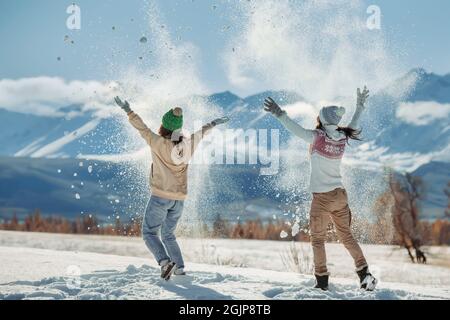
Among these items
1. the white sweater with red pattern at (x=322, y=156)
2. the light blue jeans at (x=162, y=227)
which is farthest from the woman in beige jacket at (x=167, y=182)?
the white sweater with red pattern at (x=322, y=156)

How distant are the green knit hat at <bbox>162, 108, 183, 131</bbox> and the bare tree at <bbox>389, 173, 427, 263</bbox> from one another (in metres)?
16.1

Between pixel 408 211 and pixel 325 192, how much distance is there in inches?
693

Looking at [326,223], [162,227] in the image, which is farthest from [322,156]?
[162,227]

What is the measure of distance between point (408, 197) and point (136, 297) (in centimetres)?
1848

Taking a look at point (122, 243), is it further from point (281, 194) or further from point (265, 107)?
point (265, 107)

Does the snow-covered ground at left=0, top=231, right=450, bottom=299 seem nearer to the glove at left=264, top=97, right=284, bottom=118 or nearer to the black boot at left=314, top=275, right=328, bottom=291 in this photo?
the black boot at left=314, top=275, right=328, bottom=291

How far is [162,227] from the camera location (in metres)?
6.41

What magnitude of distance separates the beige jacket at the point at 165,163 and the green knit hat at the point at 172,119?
15cm

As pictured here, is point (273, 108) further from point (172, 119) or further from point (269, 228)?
point (269, 228)

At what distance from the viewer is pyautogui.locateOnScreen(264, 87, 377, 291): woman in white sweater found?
5949mm

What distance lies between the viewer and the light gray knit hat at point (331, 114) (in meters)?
6.11

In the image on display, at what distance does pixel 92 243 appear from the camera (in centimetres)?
1370

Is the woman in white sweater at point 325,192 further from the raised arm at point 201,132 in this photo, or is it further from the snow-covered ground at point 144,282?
the raised arm at point 201,132

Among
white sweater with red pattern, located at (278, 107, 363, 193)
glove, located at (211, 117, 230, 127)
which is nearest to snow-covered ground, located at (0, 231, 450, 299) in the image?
white sweater with red pattern, located at (278, 107, 363, 193)
